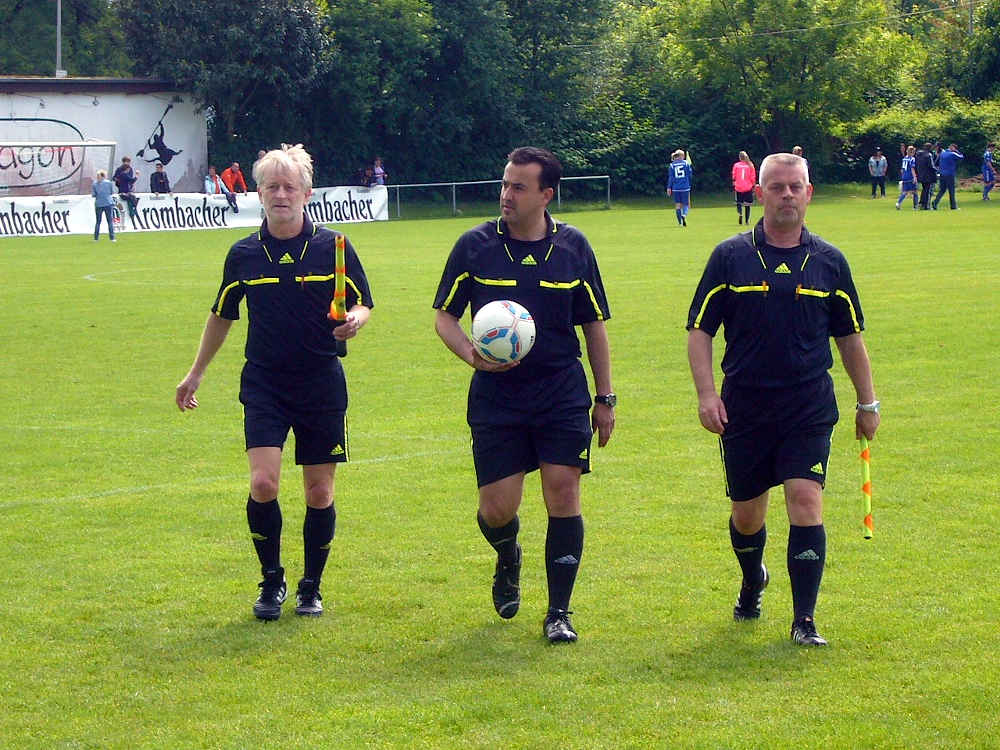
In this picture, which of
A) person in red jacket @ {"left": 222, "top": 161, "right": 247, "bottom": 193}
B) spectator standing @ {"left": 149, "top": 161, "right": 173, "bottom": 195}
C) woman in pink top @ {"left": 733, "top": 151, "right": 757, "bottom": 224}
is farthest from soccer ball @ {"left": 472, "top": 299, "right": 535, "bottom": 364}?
spectator standing @ {"left": 149, "top": 161, "right": 173, "bottom": 195}

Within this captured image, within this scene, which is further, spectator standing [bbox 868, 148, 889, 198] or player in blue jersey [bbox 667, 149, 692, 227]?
spectator standing [bbox 868, 148, 889, 198]

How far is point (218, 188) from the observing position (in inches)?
→ 1802

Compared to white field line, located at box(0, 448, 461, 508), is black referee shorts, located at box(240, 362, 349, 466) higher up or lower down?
higher up

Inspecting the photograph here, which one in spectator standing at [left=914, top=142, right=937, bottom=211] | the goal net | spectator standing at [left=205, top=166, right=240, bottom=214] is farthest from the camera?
the goal net

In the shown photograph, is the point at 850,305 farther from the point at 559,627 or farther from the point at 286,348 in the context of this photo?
the point at 286,348

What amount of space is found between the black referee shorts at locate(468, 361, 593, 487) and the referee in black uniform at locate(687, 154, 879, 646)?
52 centimetres

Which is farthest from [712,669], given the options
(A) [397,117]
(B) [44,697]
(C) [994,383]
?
(A) [397,117]

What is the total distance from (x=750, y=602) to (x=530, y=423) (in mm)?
1255

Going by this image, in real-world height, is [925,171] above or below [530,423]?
above

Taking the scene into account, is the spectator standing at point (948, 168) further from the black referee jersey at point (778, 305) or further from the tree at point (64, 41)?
the black referee jersey at point (778, 305)

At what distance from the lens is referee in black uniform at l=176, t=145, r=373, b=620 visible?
6.38 metres

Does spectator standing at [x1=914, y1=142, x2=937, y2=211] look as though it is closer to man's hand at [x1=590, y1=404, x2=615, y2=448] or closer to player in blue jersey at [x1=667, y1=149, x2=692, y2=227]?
player in blue jersey at [x1=667, y1=149, x2=692, y2=227]

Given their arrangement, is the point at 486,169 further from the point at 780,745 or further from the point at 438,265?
the point at 780,745

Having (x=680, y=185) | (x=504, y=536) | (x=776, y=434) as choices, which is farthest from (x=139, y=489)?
(x=680, y=185)
